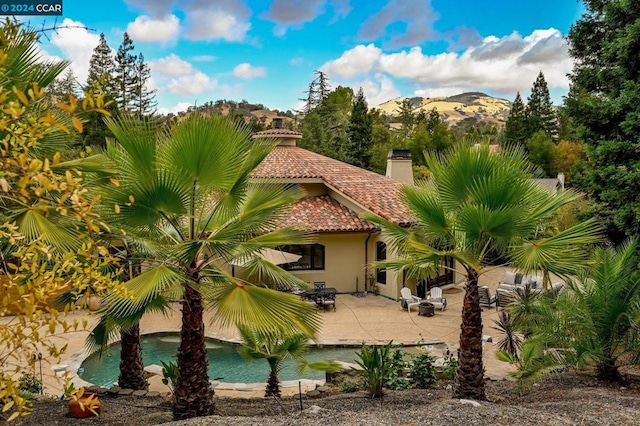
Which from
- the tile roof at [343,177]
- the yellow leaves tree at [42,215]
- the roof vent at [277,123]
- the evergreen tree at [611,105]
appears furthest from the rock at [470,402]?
the roof vent at [277,123]

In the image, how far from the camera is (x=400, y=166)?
26266mm

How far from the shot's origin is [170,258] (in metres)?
6.04

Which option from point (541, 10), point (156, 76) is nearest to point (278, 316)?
point (541, 10)

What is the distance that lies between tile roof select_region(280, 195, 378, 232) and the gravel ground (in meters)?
9.51

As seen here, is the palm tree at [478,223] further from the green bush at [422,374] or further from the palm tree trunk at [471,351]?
the green bush at [422,374]

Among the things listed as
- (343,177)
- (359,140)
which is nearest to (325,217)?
(343,177)

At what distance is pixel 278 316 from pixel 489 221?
3295 mm

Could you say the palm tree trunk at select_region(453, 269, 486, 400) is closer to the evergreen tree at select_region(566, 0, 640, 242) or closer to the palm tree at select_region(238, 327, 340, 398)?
the palm tree at select_region(238, 327, 340, 398)

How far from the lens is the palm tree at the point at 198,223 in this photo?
5.57m

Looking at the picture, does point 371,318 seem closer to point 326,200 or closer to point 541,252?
point 326,200

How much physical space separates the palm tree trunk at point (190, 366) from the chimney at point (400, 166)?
2059cm

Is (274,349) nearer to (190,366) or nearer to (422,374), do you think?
(190,366)

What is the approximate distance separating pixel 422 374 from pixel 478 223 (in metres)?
3.86

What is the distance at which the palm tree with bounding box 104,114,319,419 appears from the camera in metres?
5.57
